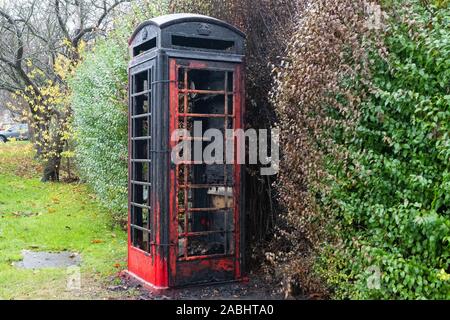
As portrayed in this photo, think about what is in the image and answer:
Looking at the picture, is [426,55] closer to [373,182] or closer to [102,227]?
[373,182]

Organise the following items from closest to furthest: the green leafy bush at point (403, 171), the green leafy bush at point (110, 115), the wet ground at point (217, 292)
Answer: the green leafy bush at point (403, 171), the wet ground at point (217, 292), the green leafy bush at point (110, 115)

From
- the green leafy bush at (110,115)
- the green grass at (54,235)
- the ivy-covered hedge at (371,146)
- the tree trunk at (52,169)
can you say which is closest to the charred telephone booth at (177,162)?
the green grass at (54,235)

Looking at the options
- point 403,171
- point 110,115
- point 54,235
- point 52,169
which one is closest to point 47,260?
point 54,235

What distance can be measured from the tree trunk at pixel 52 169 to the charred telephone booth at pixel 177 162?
1181 cm

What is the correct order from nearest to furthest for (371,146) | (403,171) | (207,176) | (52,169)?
(403,171)
(371,146)
(207,176)
(52,169)

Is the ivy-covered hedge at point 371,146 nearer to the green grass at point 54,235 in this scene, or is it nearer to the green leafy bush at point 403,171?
the green leafy bush at point 403,171

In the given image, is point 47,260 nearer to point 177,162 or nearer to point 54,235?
point 54,235

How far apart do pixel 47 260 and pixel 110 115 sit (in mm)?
2580

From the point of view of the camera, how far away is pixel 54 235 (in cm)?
921

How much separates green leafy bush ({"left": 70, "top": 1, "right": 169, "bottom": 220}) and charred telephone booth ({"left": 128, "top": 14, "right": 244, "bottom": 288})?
235 centimetres

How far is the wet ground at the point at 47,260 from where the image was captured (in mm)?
7162

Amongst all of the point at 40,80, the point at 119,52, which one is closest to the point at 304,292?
the point at 119,52

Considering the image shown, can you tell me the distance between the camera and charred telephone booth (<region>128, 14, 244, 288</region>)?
5438 mm

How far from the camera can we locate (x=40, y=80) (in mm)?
20438
